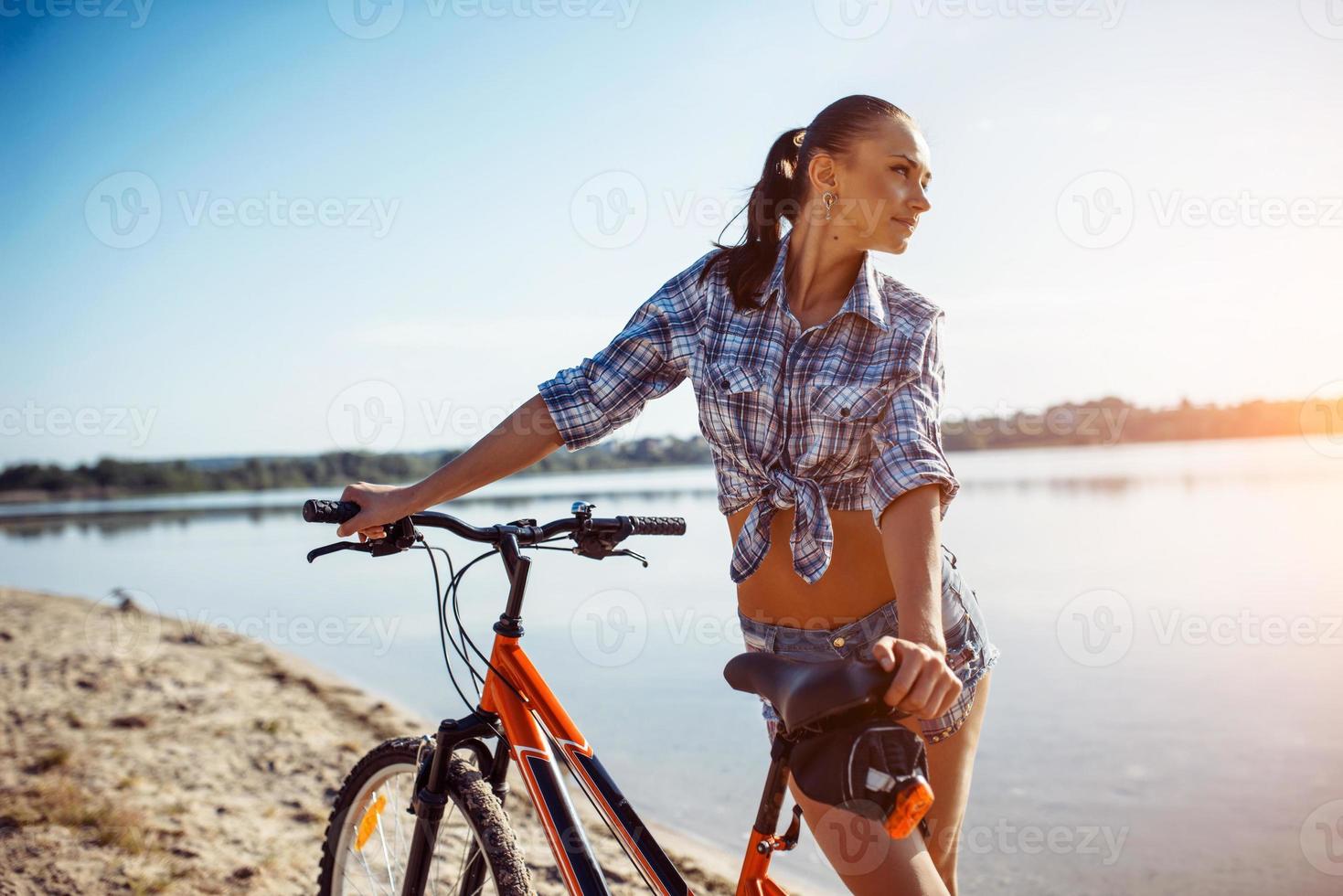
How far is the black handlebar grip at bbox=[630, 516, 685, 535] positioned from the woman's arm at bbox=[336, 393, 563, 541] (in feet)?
0.68

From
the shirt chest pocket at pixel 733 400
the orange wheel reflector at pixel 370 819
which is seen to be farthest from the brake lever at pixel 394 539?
the orange wheel reflector at pixel 370 819

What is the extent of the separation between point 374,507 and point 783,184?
2.90 ft

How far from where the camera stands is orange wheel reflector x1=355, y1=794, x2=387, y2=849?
196cm

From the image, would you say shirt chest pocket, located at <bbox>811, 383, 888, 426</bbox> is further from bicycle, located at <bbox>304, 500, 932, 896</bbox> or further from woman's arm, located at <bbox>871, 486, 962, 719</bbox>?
bicycle, located at <bbox>304, 500, 932, 896</bbox>

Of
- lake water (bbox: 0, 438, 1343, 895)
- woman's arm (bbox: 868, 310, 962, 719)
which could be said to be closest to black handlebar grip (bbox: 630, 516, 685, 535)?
lake water (bbox: 0, 438, 1343, 895)

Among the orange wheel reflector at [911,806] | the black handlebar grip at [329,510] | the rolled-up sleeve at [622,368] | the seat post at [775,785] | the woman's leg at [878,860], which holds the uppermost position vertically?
the rolled-up sleeve at [622,368]

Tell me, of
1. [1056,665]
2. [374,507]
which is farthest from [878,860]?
[1056,665]

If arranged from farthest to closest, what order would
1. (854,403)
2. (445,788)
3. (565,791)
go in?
(445,788) < (565,791) < (854,403)

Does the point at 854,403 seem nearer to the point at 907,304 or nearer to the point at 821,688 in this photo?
the point at 907,304

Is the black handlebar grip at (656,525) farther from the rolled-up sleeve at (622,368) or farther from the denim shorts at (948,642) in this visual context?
the denim shorts at (948,642)

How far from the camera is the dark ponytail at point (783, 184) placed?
4.76 ft

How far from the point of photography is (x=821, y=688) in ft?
3.51

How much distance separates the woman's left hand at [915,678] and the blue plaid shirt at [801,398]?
276 mm

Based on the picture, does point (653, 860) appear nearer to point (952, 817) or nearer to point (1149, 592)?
point (952, 817)
